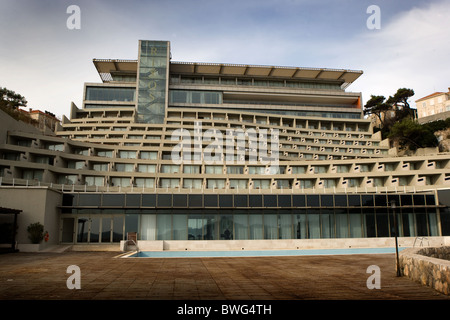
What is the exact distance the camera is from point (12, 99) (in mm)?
78312

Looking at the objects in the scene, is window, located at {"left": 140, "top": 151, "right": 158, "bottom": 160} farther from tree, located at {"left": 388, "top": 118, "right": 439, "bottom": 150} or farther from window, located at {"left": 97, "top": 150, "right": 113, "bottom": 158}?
tree, located at {"left": 388, "top": 118, "right": 439, "bottom": 150}

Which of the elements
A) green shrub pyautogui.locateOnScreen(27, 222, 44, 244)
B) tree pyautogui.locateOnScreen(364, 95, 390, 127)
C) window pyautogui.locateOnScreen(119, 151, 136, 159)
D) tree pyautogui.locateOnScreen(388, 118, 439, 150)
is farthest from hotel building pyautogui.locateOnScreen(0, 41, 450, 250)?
tree pyautogui.locateOnScreen(388, 118, 439, 150)

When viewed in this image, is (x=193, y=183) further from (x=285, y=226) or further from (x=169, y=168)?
(x=285, y=226)

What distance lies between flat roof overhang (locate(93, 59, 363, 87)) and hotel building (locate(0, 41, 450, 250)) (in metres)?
0.32

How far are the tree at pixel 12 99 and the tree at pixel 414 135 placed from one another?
8322 cm

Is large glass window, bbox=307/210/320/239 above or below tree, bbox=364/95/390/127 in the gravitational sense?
below

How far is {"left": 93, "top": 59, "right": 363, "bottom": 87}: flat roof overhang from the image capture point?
8434cm

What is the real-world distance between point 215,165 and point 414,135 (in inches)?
1784

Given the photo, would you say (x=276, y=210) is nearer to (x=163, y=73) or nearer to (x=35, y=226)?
(x=35, y=226)

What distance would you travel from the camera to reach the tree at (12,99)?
7446cm

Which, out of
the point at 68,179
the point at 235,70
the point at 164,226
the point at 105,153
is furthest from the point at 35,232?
the point at 235,70

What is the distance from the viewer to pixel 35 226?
1090 inches

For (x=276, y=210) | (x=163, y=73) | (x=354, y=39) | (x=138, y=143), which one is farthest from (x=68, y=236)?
(x=163, y=73)
